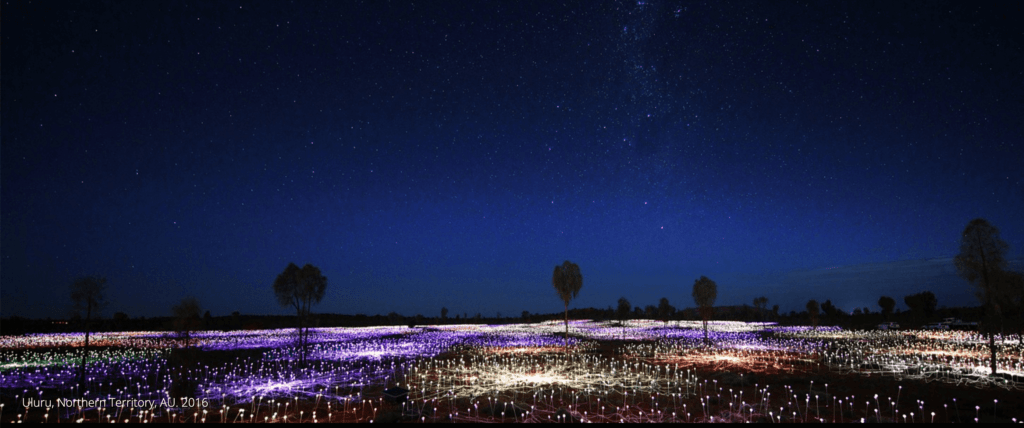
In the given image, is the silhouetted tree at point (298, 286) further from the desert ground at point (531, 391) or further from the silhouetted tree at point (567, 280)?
the silhouetted tree at point (567, 280)

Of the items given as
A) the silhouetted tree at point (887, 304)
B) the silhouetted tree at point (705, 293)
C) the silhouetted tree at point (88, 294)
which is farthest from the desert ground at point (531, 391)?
the silhouetted tree at point (887, 304)

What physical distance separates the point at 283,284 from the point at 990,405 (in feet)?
78.4

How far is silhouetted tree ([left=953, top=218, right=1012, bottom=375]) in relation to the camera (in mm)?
14391

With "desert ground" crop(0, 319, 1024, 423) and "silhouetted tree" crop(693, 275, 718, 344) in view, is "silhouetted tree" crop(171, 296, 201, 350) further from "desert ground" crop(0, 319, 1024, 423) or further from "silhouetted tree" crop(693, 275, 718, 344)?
"silhouetted tree" crop(693, 275, 718, 344)

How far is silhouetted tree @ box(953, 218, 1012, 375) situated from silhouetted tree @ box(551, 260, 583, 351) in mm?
14609

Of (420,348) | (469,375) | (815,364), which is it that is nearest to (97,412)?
(469,375)

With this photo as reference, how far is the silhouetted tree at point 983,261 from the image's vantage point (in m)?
14.4

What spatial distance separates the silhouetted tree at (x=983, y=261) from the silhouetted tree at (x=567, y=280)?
14.6 meters

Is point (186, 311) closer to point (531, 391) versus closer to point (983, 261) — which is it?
point (531, 391)

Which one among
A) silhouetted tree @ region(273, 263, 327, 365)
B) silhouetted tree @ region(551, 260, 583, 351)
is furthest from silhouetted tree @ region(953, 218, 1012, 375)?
silhouetted tree @ region(273, 263, 327, 365)

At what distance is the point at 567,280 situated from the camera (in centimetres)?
2472

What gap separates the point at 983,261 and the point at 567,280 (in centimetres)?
1569

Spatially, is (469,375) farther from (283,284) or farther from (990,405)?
(990,405)

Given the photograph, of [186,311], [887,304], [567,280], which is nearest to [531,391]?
[567,280]
